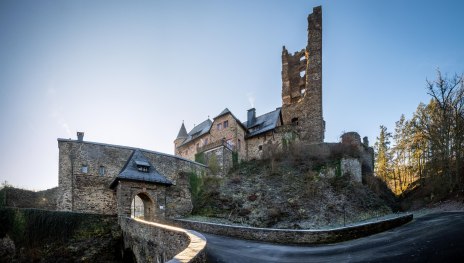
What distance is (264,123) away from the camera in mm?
37625

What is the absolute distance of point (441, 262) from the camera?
24.5ft

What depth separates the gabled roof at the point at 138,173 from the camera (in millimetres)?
22047

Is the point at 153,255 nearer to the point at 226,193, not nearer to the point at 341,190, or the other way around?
the point at 226,193

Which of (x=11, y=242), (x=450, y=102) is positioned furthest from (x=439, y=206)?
(x=11, y=242)

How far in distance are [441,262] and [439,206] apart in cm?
1745

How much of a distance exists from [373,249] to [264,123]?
27.8 meters

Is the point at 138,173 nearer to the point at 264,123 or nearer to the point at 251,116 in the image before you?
the point at 264,123

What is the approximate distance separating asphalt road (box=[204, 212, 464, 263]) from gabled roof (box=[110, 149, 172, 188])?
11.0 m

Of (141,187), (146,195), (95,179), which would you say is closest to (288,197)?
(146,195)

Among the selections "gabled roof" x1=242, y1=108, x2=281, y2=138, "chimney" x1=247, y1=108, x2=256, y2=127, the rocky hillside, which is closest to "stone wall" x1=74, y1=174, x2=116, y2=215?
the rocky hillside

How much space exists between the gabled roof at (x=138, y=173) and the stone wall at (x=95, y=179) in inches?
22.3

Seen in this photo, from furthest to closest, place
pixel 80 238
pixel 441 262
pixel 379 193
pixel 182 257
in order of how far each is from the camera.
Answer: pixel 379 193 → pixel 80 238 → pixel 441 262 → pixel 182 257

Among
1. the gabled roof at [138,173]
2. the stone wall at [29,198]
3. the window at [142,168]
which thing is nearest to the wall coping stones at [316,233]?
the gabled roof at [138,173]

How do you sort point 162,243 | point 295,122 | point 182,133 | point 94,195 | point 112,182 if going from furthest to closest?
point 182,133 < point 295,122 < point 94,195 < point 112,182 < point 162,243
